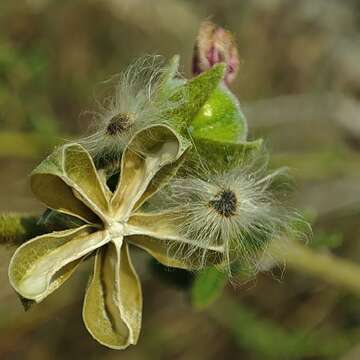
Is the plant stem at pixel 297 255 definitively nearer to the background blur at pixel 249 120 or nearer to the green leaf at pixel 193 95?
the background blur at pixel 249 120

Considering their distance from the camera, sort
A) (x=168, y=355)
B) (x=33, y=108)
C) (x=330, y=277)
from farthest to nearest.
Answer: (x=168, y=355) < (x=33, y=108) < (x=330, y=277)

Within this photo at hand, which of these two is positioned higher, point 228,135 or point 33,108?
point 228,135

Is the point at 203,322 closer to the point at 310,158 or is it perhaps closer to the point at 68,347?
the point at 68,347

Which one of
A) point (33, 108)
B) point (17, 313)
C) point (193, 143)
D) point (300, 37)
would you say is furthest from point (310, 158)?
point (300, 37)

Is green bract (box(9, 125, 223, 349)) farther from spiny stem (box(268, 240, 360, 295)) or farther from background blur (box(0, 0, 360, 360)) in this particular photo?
background blur (box(0, 0, 360, 360))

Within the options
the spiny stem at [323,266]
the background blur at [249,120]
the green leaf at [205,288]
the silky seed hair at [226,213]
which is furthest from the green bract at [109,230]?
the background blur at [249,120]

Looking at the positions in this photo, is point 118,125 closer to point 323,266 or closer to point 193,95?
point 193,95
